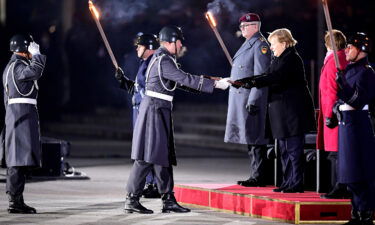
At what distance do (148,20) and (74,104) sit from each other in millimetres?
4856

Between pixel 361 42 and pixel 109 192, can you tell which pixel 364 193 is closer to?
pixel 361 42

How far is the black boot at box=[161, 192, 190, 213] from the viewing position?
12961 millimetres

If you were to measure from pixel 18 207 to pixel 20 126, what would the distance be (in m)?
0.88

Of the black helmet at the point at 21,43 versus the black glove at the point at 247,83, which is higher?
the black helmet at the point at 21,43

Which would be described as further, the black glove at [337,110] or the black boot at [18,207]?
the black boot at [18,207]

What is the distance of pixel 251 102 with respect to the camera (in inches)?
536

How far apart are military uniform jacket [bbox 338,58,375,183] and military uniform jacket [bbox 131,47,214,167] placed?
189 centimetres

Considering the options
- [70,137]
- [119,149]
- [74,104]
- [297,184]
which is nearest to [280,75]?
[297,184]

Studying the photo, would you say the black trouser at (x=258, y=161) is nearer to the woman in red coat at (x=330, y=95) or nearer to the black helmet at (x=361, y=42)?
the woman in red coat at (x=330, y=95)

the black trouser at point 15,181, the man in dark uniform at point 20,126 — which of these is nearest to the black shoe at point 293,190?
the man in dark uniform at point 20,126

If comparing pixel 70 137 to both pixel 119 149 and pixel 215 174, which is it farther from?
pixel 215 174

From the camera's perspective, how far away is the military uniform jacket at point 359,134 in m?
11.5

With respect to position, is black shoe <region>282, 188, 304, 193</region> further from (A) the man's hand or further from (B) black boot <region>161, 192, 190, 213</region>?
(A) the man's hand

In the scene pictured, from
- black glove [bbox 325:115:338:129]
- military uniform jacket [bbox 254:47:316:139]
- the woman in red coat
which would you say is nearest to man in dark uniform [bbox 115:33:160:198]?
military uniform jacket [bbox 254:47:316:139]
